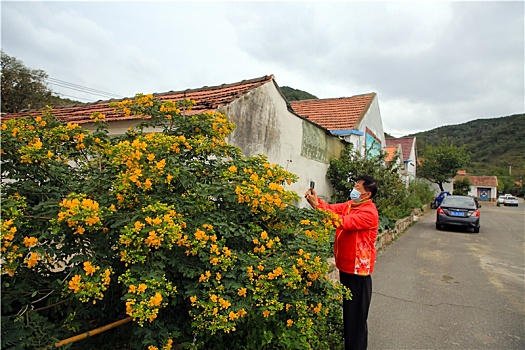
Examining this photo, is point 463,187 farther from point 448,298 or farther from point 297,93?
point 448,298

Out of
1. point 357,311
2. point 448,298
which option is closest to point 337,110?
point 448,298

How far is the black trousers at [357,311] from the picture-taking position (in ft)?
10.8

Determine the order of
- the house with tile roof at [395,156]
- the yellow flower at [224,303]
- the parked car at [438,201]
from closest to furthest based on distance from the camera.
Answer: the yellow flower at [224,303]
the house with tile roof at [395,156]
the parked car at [438,201]

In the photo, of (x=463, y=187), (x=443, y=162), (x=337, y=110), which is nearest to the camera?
(x=337, y=110)

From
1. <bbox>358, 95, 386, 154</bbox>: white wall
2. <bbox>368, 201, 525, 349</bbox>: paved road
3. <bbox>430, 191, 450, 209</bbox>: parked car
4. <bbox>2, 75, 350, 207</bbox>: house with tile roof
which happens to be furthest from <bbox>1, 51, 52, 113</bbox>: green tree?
<bbox>430, 191, 450, 209</bbox>: parked car

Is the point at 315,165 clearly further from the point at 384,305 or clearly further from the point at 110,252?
the point at 110,252

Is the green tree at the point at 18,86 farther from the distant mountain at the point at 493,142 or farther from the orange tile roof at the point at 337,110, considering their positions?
the distant mountain at the point at 493,142

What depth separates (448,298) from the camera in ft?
17.8

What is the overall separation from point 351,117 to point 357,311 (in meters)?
9.86

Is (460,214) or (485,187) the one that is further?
(485,187)

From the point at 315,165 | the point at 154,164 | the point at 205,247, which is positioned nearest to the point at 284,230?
the point at 205,247

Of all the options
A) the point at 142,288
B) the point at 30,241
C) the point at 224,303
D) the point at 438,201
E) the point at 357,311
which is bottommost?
the point at 357,311

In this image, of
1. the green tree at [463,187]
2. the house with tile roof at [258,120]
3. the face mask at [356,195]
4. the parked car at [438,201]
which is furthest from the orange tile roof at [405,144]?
the face mask at [356,195]

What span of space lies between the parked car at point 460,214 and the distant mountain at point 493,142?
201 feet
